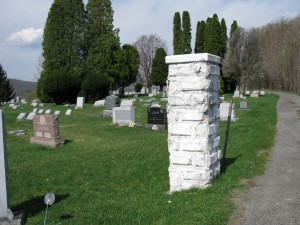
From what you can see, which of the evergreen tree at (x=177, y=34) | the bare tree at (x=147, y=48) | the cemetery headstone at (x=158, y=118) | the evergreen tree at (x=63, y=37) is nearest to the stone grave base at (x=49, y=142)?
the cemetery headstone at (x=158, y=118)

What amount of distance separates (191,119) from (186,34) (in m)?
49.7

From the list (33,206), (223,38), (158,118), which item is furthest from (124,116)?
(223,38)

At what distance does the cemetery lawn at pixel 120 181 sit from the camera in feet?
17.3

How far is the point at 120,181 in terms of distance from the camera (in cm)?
783

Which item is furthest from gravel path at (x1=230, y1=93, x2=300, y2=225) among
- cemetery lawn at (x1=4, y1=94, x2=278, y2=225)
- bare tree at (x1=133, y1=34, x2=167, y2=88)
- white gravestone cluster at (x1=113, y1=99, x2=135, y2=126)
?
bare tree at (x1=133, y1=34, x2=167, y2=88)

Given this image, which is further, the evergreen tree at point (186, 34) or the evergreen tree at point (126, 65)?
the evergreen tree at point (186, 34)

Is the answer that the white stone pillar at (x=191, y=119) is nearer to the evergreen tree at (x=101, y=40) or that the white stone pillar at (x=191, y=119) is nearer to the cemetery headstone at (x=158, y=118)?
the cemetery headstone at (x=158, y=118)

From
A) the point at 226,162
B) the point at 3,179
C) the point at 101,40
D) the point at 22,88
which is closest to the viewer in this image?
the point at 3,179

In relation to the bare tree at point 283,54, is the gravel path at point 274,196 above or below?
below

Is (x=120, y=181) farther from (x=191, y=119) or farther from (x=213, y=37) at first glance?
(x=213, y=37)

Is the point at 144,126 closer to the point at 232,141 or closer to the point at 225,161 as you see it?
the point at 232,141

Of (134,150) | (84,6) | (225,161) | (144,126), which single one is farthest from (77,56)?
(225,161)

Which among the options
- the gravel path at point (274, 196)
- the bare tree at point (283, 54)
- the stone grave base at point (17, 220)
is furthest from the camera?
the bare tree at point (283, 54)

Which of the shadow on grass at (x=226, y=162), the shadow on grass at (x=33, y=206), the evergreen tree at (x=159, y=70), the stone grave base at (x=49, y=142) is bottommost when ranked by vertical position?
the shadow on grass at (x=33, y=206)
